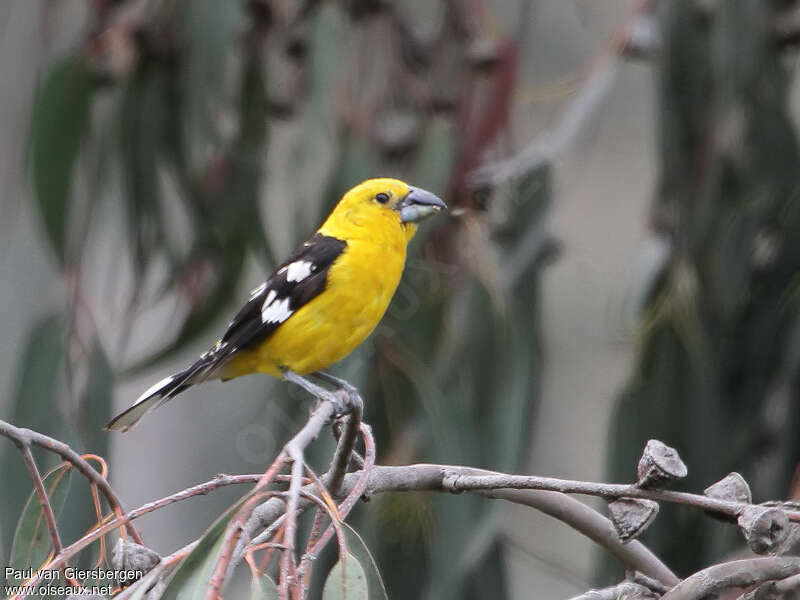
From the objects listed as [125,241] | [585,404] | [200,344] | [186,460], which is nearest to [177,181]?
[125,241]

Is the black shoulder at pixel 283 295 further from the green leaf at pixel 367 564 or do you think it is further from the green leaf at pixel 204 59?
the green leaf at pixel 367 564

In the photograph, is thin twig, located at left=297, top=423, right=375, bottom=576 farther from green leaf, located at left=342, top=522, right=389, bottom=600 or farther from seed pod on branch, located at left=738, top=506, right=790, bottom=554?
seed pod on branch, located at left=738, top=506, right=790, bottom=554

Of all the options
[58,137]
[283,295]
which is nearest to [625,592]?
[283,295]

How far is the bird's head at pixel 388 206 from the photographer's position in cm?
215

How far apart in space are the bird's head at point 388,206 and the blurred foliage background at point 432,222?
58 centimetres

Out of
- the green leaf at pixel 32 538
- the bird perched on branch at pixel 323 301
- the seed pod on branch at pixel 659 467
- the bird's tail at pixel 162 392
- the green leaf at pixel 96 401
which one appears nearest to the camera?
the seed pod on branch at pixel 659 467

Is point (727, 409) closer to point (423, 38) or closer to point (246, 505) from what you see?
point (423, 38)

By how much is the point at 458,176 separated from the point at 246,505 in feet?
6.75

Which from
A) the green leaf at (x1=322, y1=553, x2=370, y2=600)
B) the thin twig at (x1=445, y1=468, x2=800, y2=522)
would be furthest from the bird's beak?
the green leaf at (x1=322, y1=553, x2=370, y2=600)

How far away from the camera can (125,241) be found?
10.1 feet

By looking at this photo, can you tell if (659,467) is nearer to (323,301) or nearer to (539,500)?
(539,500)

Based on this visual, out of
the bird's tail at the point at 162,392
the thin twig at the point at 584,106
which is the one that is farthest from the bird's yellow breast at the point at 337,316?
the thin twig at the point at 584,106

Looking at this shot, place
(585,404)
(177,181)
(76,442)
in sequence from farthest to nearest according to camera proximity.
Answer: (585,404)
(177,181)
(76,442)

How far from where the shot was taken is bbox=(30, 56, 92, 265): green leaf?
9.21ft
